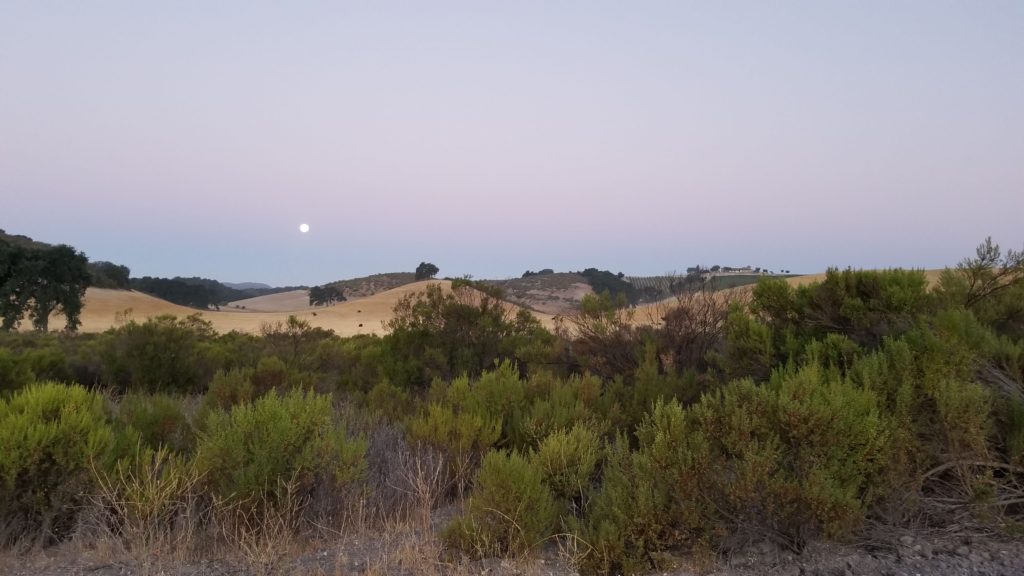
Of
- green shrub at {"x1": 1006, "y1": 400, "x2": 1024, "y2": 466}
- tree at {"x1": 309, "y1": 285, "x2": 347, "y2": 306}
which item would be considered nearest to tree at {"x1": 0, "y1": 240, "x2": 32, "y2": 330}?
green shrub at {"x1": 1006, "y1": 400, "x2": 1024, "y2": 466}

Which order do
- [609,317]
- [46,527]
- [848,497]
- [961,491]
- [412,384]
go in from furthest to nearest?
[412,384]
[609,317]
[46,527]
[961,491]
[848,497]

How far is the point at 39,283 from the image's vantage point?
37562mm

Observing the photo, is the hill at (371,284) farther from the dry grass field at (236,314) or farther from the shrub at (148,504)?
the shrub at (148,504)

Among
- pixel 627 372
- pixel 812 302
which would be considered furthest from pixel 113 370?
pixel 812 302

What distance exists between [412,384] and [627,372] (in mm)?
5697

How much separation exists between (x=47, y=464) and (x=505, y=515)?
11.3 ft

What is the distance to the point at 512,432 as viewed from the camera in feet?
21.8

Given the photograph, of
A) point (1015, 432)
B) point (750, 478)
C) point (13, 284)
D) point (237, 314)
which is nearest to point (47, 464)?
point (750, 478)

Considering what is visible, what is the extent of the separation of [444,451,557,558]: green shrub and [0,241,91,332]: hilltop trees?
39.2 metres

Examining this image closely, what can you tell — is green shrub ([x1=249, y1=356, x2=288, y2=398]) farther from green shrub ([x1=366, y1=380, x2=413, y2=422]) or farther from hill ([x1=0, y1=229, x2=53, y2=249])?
hill ([x1=0, y1=229, x2=53, y2=249])

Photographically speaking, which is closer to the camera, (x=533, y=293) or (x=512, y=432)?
(x=512, y=432)

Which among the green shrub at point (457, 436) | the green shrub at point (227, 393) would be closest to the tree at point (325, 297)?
the green shrub at point (227, 393)

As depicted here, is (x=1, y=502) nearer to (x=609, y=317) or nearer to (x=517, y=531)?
(x=517, y=531)

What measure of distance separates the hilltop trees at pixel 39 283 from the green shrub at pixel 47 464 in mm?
36802
